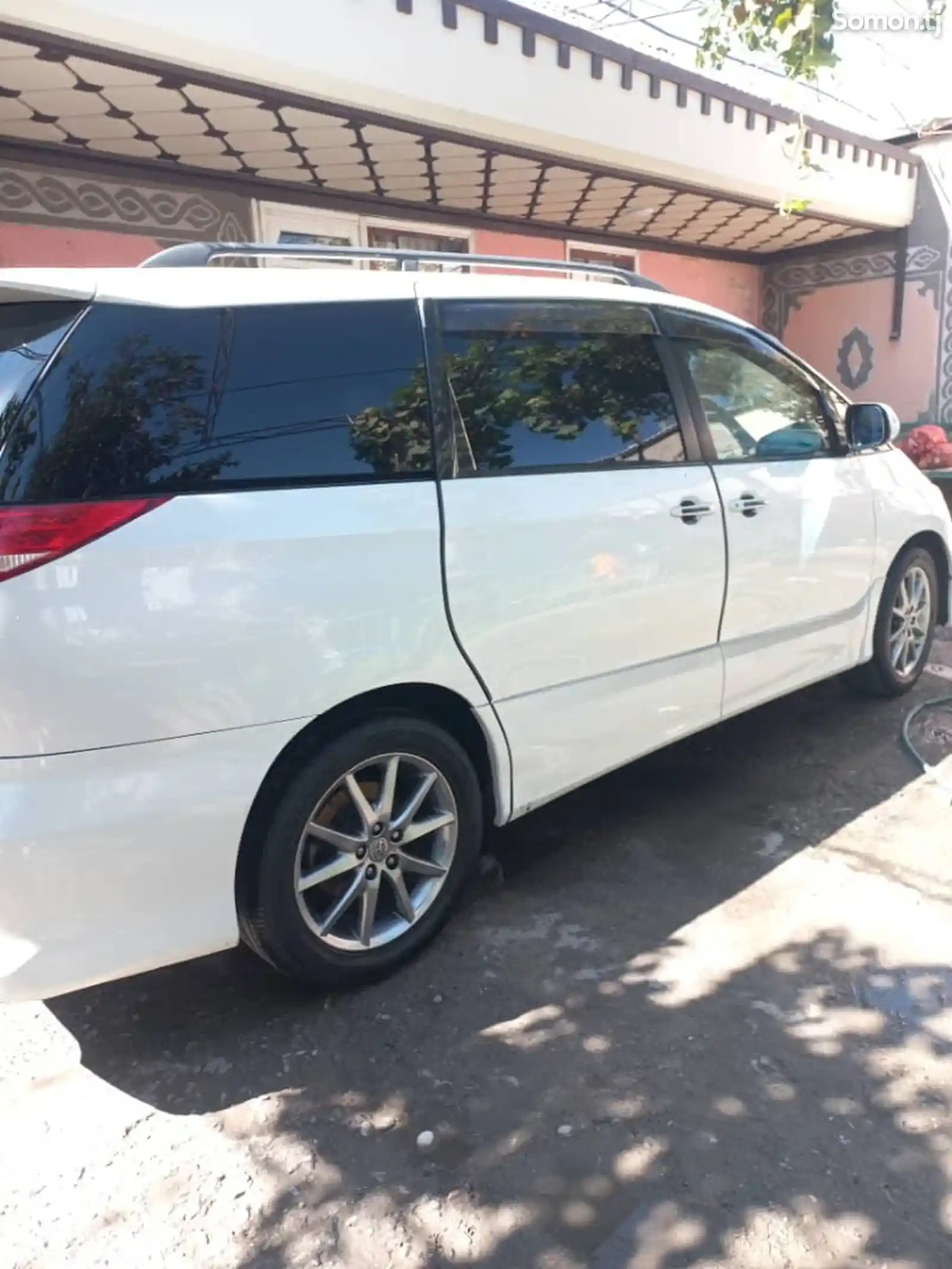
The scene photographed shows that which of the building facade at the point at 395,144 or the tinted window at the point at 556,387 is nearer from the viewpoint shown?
the tinted window at the point at 556,387

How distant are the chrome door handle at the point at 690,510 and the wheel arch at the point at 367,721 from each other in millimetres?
999

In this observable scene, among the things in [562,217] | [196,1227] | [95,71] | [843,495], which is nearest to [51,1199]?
[196,1227]

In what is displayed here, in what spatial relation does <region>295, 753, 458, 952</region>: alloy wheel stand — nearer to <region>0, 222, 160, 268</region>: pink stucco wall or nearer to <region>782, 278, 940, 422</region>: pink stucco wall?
<region>0, 222, 160, 268</region>: pink stucco wall

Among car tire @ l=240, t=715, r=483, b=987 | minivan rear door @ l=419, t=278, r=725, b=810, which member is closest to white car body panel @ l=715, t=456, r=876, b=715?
minivan rear door @ l=419, t=278, r=725, b=810

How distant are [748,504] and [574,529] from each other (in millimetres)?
892

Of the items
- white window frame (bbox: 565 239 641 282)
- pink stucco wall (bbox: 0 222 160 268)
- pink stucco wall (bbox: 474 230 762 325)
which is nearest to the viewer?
pink stucco wall (bbox: 0 222 160 268)

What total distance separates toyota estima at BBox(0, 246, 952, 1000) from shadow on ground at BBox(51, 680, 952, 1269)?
268 mm

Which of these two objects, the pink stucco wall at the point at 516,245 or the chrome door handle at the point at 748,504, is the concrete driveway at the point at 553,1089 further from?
the pink stucco wall at the point at 516,245

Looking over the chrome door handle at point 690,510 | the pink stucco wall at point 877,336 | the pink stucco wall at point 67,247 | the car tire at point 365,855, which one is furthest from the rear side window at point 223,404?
the pink stucco wall at point 877,336

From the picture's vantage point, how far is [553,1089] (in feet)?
7.45

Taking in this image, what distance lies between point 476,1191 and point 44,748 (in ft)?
4.28

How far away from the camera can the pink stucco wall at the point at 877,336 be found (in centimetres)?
1052

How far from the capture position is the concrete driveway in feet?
6.23

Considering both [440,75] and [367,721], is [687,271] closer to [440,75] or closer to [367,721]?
[440,75]
